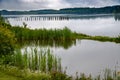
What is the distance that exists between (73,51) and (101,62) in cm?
580

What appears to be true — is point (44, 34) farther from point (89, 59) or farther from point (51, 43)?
point (89, 59)

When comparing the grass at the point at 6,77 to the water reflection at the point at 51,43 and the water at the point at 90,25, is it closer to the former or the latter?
the water reflection at the point at 51,43

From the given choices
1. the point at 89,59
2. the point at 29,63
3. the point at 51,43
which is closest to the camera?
the point at 29,63

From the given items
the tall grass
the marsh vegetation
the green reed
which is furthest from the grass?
the tall grass

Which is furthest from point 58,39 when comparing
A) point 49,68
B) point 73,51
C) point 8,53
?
point 8,53

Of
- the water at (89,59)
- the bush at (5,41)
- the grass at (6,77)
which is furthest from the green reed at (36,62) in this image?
the grass at (6,77)

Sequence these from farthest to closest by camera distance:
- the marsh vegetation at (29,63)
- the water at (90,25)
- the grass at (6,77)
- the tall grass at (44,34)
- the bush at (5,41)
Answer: the water at (90,25), the tall grass at (44,34), the bush at (5,41), the marsh vegetation at (29,63), the grass at (6,77)

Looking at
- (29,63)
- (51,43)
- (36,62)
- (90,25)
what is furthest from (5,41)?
(90,25)

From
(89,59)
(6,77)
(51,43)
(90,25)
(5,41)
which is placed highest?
(5,41)

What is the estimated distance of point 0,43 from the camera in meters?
14.2

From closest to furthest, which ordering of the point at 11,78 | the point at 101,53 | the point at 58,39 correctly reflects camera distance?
the point at 11,78, the point at 101,53, the point at 58,39

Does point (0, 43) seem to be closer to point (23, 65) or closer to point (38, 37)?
point (23, 65)

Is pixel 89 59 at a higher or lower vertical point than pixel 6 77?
lower

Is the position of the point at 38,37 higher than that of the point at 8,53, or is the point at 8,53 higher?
the point at 8,53
